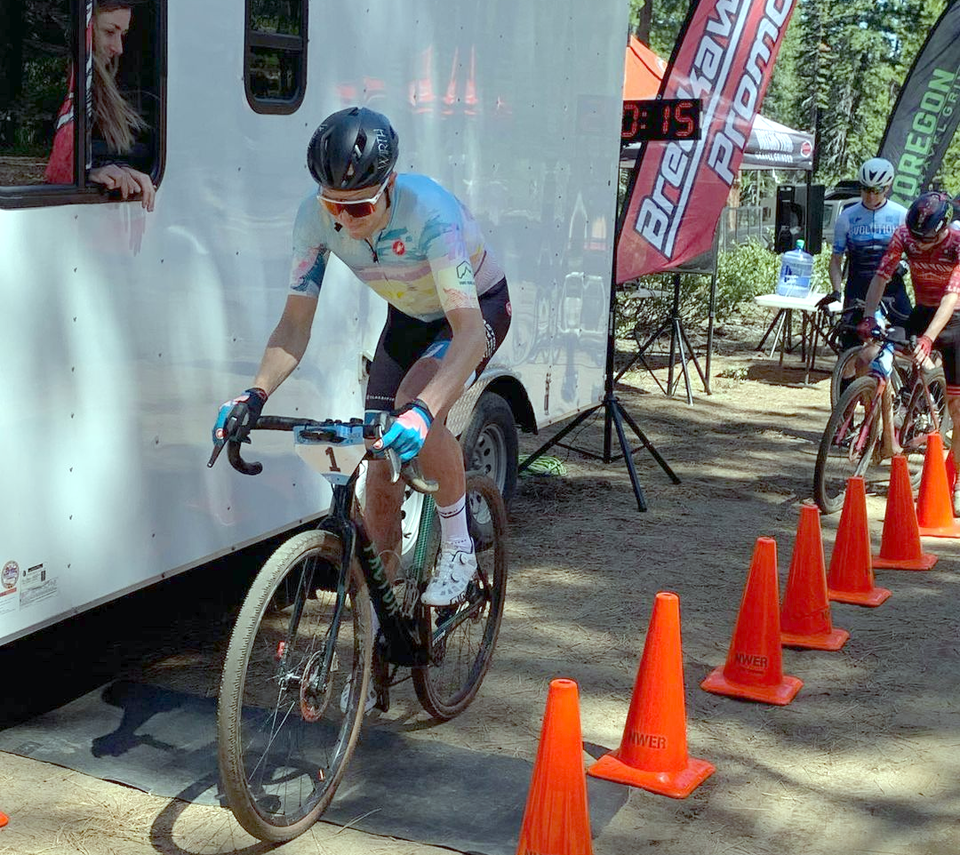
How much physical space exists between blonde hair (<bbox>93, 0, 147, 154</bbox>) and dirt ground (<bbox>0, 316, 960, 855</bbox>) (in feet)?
6.36

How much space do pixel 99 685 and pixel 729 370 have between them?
1005cm

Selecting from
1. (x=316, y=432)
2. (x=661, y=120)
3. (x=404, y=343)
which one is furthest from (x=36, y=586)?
(x=661, y=120)

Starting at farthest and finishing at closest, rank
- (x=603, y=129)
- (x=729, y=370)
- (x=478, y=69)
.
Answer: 1. (x=729, y=370)
2. (x=603, y=129)
3. (x=478, y=69)

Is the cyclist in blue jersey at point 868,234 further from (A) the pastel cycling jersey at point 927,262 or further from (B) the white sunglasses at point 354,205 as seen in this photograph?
(B) the white sunglasses at point 354,205

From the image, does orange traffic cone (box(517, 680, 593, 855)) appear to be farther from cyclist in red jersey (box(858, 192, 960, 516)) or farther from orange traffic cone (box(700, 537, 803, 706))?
cyclist in red jersey (box(858, 192, 960, 516))

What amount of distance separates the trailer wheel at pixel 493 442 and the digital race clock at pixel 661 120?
2.10 m

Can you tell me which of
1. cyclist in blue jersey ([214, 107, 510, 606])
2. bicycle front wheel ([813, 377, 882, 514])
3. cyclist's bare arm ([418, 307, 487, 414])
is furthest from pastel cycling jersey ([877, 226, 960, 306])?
cyclist's bare arm ([418, 307, 487, 414])

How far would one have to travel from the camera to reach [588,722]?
184 inches

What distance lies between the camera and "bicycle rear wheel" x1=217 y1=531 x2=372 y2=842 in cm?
335

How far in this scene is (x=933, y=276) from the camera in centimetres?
809

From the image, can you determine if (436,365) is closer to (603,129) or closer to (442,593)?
(442,593)

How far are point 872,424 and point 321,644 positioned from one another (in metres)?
5.15

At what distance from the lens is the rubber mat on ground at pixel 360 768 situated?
3.81 meters

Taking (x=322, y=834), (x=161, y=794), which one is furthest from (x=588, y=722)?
(x=161, y=794)
